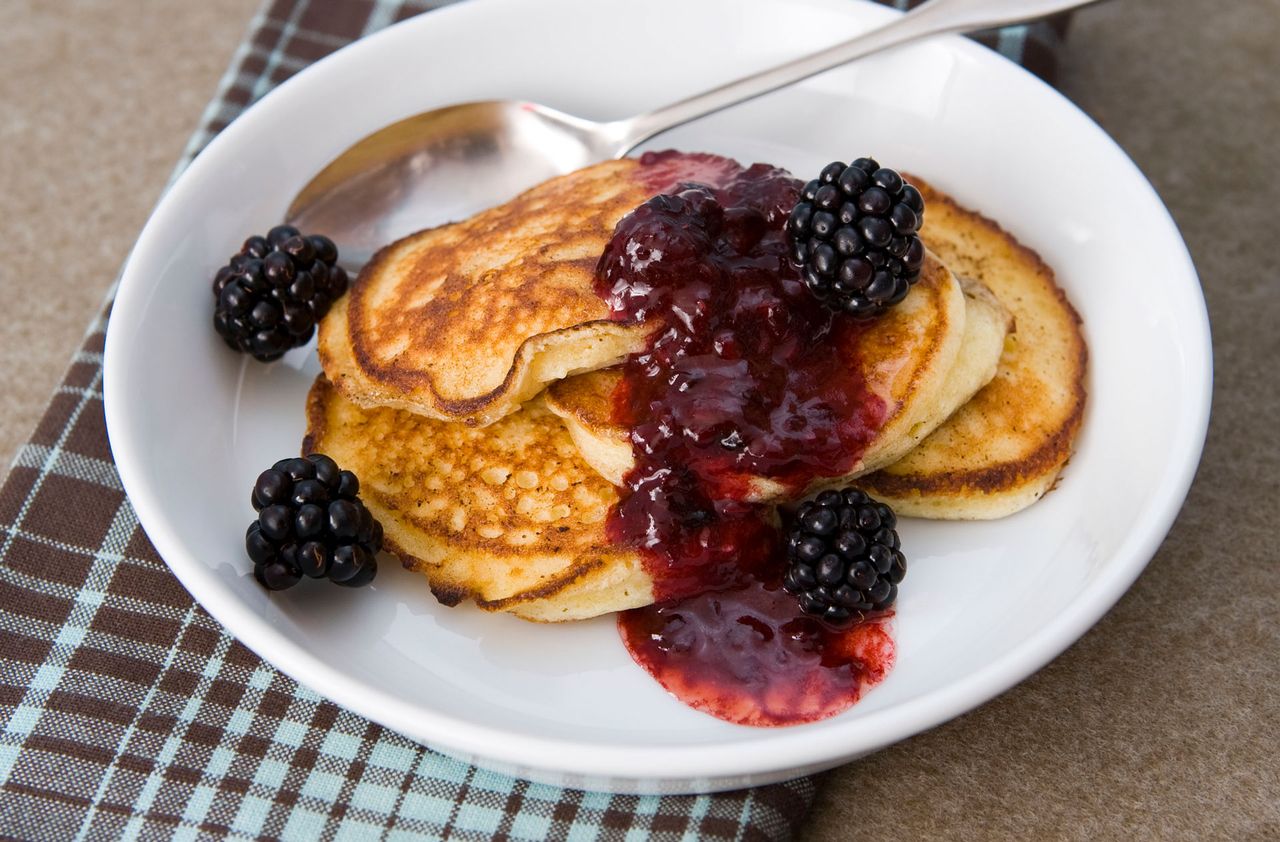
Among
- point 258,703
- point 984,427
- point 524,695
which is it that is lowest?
point 258,703

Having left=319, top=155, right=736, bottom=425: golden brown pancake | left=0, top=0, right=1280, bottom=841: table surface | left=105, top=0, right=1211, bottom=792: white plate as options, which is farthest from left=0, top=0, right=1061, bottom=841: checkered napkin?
left=319, top=155, right=736, bottom=425: golden brown pancake

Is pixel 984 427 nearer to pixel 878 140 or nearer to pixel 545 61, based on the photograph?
pixel 878 140

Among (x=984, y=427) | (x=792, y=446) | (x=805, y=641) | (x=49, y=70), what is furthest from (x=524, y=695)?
(x=49, y=70)

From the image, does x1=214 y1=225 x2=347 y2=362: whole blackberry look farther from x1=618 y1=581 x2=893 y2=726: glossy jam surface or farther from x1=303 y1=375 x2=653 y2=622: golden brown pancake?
x1=618 y1=581 x2=893 y2=726: glossy jam surface

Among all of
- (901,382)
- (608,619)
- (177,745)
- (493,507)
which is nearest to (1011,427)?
(901,382)

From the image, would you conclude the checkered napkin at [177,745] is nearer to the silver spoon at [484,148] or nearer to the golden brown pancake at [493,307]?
the golden brown pancake at [493,307]

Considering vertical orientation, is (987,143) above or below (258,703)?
above

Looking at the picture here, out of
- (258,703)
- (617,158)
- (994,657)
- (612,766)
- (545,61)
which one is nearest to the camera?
(612,766)

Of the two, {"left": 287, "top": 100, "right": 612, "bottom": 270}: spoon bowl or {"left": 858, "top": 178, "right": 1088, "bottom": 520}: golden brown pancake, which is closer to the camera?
{"left": 858, "top": 178, "right": 1088, "bottom": 520}: golden brown pancake
